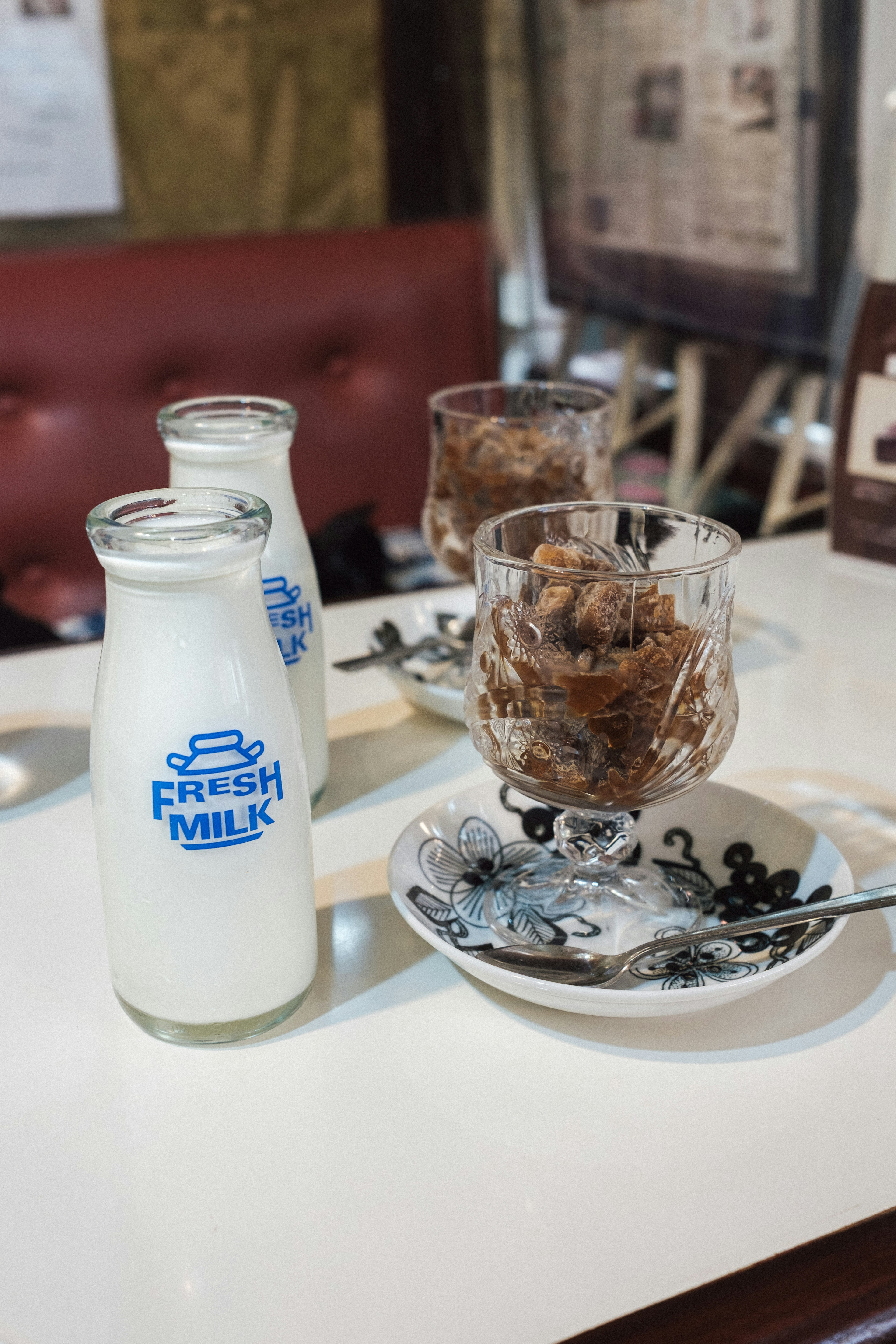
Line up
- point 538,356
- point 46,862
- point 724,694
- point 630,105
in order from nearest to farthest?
point 724,694
point 46,862
point 630,105
point 538,356

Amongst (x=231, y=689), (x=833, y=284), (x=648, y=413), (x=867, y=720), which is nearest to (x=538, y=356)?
(x=648, y=413)

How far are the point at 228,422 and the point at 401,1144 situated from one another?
0.33 metres

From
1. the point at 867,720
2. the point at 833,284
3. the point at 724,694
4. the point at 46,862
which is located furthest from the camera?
the point at 833,284

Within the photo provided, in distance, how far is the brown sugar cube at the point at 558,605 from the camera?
455mm

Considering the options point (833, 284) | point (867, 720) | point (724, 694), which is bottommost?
point (867, 720)

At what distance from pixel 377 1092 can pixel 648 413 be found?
155cm

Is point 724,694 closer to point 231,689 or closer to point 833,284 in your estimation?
point 231,689

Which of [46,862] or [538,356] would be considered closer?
[46,862]

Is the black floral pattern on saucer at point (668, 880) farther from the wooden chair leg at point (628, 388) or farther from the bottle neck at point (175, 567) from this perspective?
the wooden chair leg at point (628, 388)

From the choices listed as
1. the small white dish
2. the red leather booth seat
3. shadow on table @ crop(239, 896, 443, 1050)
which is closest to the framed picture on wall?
the red leather booth seat

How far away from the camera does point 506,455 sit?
0.76 m

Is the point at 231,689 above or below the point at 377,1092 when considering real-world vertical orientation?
above

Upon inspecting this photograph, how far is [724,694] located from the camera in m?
0.48

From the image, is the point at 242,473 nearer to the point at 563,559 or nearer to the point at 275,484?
the point at 275,484
